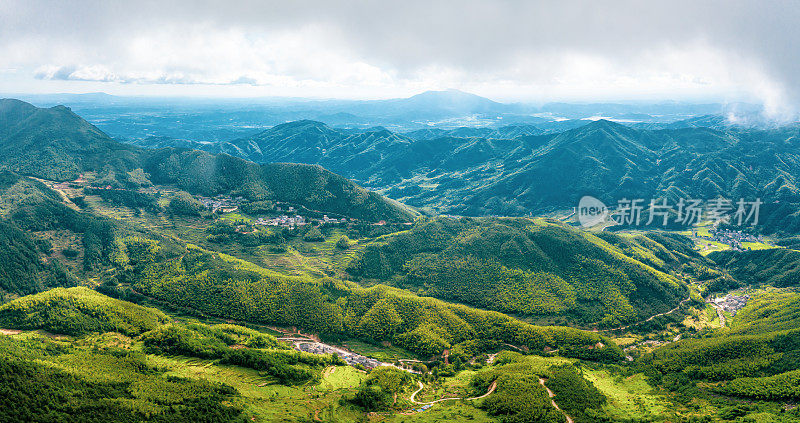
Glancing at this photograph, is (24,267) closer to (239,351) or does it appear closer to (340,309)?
(239,351)

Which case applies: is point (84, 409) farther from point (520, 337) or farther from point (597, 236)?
point (597, 236)

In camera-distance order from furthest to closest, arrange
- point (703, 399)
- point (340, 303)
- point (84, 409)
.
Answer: point (340, 303) → point (703, 399) → point (84, 409)

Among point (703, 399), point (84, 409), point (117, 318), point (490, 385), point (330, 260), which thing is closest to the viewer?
point (84, 409)

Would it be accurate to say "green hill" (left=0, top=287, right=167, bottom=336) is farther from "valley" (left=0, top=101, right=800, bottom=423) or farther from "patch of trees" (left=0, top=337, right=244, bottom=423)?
"patch of trees" (left=0, top=337, right=244, bottom=423)

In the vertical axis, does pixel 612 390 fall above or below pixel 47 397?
below

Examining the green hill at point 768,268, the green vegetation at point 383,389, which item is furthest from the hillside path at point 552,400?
the green hill at point 768,268

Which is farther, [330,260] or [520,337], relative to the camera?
[330,260]

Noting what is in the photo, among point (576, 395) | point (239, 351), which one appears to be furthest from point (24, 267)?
point (576, 395)

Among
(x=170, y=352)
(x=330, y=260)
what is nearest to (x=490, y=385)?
(x=170, y=352)
